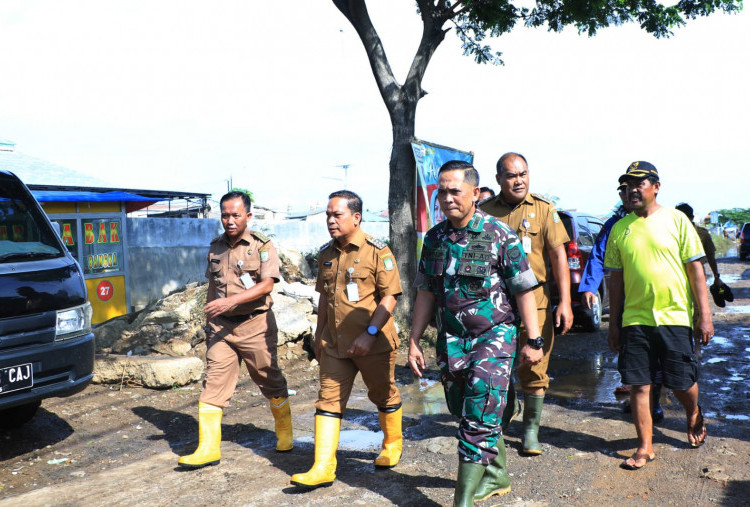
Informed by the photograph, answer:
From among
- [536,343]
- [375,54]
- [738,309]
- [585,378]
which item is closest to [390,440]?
[536,343]

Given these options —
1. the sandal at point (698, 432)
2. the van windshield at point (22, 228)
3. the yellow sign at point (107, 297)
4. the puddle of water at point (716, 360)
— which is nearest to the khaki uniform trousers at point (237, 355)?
the van windshield at point (22, 228)

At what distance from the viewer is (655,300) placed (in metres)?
4.14

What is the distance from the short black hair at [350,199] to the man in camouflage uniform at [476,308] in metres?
0.87

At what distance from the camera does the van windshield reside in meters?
5.10

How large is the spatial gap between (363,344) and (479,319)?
89 centimetres

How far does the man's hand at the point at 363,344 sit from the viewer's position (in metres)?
4.05

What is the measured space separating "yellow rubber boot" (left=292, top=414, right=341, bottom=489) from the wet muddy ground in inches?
3.0

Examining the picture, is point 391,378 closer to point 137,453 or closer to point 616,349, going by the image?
point 616,349

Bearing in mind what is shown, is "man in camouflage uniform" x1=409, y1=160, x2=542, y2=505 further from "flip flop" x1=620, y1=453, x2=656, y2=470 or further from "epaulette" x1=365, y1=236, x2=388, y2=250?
"flip flop" x1=620, y1=453, x2=656, y2=470

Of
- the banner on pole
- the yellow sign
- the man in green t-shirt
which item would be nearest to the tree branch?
the banner on pole

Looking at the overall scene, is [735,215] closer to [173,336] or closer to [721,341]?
[721,341]

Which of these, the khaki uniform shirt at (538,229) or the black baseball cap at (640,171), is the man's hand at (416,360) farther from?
the black baseball cap at (640,171)

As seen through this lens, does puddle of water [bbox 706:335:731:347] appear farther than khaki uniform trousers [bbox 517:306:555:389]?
Yes

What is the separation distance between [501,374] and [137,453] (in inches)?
122
